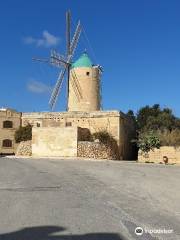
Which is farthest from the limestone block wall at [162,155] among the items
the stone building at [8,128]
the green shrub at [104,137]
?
the stone building at [8,128]

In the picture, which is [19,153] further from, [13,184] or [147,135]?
[13,184]

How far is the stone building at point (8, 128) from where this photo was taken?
47.1 m

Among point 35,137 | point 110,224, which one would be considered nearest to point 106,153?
point 35,137

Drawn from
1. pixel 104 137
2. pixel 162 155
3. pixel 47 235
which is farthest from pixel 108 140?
pixel 47 235

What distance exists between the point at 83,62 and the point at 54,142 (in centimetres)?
1118

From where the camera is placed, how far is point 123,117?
45.0 meters

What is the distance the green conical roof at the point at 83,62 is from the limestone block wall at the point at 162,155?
44.7ft

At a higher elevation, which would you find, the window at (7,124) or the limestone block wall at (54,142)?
the window at (7,124)

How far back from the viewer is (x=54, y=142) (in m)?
40.1

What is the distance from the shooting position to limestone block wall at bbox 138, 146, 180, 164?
119ft

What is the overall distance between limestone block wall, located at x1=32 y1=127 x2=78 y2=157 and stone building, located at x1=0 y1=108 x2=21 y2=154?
6.91m

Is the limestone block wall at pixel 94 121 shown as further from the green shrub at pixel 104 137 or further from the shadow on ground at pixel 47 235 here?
the shadow on ground at pixel 47 235

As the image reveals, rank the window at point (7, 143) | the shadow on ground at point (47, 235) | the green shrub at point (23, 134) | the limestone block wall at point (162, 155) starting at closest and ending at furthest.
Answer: the shadow on ground at point (47, 235)
the limestone block wall at point (162, 155)
the green shrub at point (23, 134)
the window at point (7, 143)

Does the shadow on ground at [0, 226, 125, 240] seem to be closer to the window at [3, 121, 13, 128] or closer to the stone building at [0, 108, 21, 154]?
the stone building at [0, 108, 21, 154]
